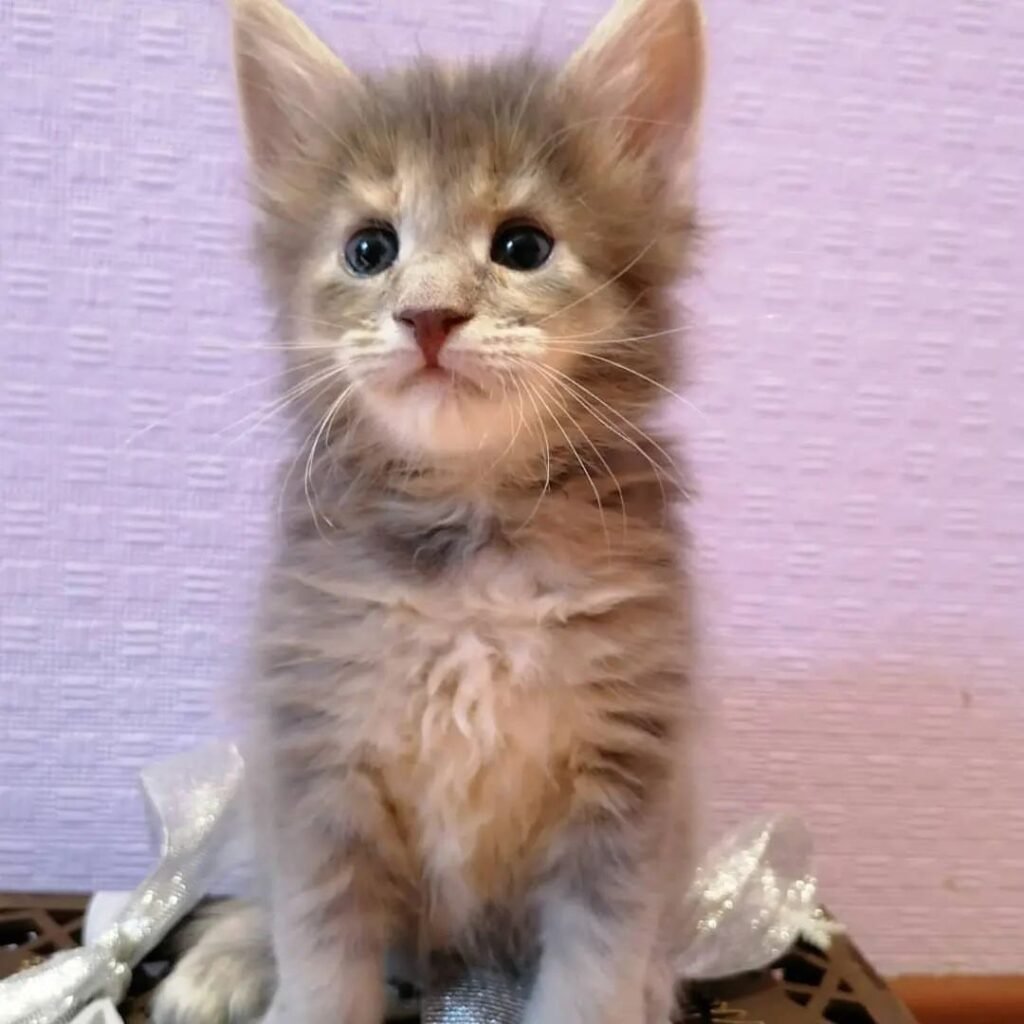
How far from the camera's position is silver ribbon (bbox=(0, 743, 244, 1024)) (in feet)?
2.38

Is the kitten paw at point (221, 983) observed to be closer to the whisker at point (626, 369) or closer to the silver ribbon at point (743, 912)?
the silver ribbon at point (743, 912)

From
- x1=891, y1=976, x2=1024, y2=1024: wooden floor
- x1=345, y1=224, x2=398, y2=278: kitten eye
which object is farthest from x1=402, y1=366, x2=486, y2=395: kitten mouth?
x1=891, y1=976, x2=1024, y2=1024: wooden floor

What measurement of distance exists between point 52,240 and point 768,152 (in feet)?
2.19

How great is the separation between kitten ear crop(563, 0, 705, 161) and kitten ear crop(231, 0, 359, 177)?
0.54 ft

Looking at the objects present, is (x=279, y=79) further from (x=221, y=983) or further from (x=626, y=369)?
(x=221, y=983)

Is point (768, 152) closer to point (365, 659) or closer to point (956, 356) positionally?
point (956, 356)

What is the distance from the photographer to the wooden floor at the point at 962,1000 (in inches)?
45.4

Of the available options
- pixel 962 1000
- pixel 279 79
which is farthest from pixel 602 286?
pixel 962 1000

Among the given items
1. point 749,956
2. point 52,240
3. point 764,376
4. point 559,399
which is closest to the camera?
point 559,399

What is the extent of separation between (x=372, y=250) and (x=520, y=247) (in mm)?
97

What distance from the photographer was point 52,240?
3.17 feet

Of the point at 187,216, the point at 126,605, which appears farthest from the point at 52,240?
the point at 126,605

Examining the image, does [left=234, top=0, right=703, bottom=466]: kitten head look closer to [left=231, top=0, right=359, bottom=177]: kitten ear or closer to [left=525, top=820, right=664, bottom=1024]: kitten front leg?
[left=231, top=0, right=359, bottom=177]: kitten ear

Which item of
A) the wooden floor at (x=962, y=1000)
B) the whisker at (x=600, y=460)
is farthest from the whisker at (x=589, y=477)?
the wooden floor at (x=962, y=1000)
